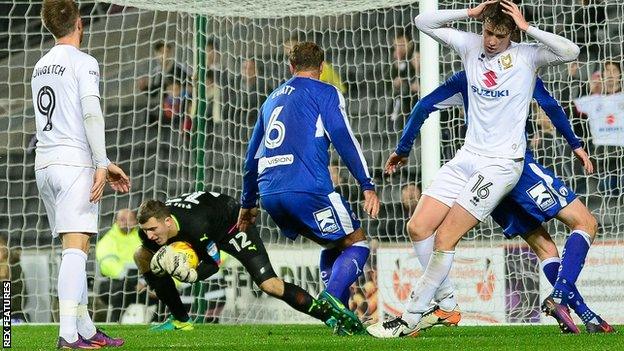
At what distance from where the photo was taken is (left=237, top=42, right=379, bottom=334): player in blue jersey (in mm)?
8133

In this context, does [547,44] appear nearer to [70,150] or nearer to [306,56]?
[306,56]

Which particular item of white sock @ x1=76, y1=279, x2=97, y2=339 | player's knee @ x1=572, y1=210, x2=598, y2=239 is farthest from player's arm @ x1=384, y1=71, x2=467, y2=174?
white sock @ x1=76, y1=279, x2=97, y2=339

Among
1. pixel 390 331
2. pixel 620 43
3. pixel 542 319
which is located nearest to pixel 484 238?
pixel 542 319

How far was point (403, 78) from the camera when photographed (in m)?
12.5

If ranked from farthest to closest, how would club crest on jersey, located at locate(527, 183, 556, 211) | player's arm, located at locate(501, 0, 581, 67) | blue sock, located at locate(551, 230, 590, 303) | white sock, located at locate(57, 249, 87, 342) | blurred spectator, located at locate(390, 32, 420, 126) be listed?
blurred spectator, located at locate(390, 32, 420, 126) < club crest on jersey, located at locate(527, 183, 556, 211) < blue sock, located at locate(551, 230, 590, 303) < player's arm, located at locate(501, 0, 581, 67) < white sock, located at locate(57, 249, 87, 342)

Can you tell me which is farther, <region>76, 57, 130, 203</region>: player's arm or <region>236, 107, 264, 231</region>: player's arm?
<region>236, 107, 264, 231</region>: player's arm

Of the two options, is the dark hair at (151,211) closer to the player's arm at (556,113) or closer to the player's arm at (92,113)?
the player's arm at (92,113)

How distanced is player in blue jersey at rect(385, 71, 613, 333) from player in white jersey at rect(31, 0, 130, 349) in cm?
204

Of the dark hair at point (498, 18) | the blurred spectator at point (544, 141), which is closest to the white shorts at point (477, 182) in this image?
the dark hair at point (498, 18)

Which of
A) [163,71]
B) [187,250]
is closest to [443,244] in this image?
[187,250]

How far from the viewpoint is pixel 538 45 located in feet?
24.8

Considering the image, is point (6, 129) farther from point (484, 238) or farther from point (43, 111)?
point (43, 111)

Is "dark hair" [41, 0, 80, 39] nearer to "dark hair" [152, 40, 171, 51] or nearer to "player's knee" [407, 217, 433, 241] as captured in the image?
"player's knee" [407, 217, 433, 241]

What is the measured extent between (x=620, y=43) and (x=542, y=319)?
259 centimetres
